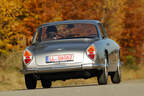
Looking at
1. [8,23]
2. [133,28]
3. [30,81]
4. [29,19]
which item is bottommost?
[133,28]

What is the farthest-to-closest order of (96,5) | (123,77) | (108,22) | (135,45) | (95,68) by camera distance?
(135,45)
(108,22)
(96,5)
(123,77)
(95,68)

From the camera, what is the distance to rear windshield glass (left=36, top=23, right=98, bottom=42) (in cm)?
1304

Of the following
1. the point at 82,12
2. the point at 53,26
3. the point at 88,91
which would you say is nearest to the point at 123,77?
the point at 82,12

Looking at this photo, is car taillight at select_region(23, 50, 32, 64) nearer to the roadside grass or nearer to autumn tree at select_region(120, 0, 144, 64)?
the roadside grass

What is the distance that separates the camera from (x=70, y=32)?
43.2 ft

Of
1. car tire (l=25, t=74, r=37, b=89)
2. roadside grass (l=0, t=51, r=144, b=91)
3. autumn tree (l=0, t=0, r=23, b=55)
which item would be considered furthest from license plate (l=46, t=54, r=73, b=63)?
autumn tree (l=0, t=0, r=23, b=55)

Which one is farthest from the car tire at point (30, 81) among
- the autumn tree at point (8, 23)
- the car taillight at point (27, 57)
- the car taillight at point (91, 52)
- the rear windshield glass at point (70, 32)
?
the autumn tree at point (8, 23)

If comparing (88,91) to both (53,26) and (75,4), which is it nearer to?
(53,26)

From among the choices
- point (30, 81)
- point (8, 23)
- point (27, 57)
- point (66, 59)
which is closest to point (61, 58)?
point (66, 59)

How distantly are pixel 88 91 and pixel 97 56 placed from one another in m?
2.56

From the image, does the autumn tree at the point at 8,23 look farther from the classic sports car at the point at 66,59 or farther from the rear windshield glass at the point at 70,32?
the classic sports car at the point at 66,59

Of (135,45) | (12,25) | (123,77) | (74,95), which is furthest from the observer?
(135,45)

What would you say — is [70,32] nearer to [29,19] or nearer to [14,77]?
[14,77]

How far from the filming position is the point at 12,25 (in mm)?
22344
